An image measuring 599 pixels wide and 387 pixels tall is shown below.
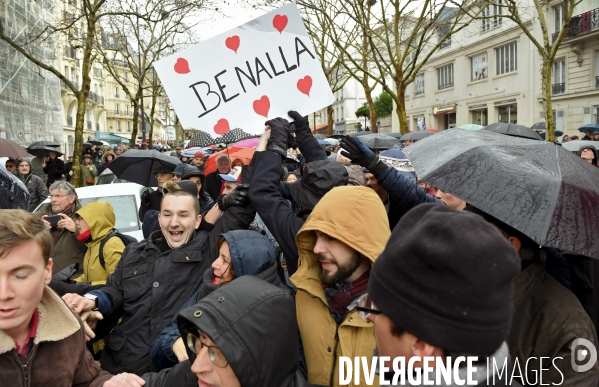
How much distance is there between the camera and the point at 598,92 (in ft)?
84.6

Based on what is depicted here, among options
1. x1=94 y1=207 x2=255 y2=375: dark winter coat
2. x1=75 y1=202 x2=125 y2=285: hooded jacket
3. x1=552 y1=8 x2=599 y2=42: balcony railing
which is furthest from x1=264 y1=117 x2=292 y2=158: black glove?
x1=552 y1=8 x2=599 y2=42: balcony railing

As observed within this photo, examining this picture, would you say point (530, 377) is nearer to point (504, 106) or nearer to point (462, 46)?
point (504, 106)

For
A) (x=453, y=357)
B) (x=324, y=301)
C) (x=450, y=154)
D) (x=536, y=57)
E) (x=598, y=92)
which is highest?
(x=536, y=57)

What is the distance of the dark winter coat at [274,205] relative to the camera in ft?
9.73

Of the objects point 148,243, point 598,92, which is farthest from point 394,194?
point 598,92

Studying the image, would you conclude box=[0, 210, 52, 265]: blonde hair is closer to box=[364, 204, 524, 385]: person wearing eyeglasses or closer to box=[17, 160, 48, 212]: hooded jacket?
box=[364, 204, 524, 385]: person wearing eyeglasses

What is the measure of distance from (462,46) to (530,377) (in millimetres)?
35898

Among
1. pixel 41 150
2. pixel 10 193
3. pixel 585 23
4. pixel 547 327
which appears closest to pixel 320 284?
pixel 547 327

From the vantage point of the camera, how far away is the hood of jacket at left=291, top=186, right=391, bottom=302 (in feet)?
7.75

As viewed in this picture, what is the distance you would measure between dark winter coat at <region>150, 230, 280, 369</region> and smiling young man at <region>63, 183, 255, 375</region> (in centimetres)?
25

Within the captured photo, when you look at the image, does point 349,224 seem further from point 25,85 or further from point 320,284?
point 25,85

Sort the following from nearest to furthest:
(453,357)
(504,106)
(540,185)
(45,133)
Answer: (453,357), (540,185), (45,133), (504,106)

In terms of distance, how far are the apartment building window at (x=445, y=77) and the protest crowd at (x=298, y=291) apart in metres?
37.4

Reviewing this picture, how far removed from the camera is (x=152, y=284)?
122 inches
